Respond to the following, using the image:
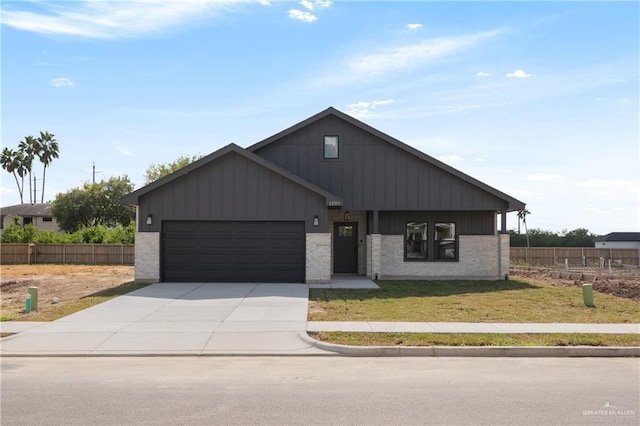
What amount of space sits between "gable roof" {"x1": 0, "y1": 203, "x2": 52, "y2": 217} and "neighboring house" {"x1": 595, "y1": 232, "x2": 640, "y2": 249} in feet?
196

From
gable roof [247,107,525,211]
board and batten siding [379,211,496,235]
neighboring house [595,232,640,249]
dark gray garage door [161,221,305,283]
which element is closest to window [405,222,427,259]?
board and batten siding [379,211,496,235]

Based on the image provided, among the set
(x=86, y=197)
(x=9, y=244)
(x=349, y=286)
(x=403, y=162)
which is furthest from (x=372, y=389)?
(x=86, y=197)

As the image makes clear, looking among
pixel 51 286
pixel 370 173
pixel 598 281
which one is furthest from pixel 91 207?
pixel 598 281

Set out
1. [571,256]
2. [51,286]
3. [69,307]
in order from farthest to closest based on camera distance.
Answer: [571,256] → [51,286] → [69,307]

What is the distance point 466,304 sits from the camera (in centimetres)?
1522

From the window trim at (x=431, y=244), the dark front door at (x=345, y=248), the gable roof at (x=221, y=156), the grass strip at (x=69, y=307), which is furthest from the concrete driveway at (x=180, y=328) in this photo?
the window trim at (x=431, y=244)

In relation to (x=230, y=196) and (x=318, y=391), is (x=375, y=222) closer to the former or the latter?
(x=230, y=196)

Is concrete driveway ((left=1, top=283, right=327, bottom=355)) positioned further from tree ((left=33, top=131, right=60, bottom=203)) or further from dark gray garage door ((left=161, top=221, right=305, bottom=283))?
tree ((left=33, top=131, right=60, bottom=203))

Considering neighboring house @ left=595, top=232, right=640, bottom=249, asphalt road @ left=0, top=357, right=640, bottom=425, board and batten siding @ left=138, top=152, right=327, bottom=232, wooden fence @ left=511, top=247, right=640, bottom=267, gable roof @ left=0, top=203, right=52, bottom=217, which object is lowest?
asphalt road @ left=0, top=357, right=640, bottom=425

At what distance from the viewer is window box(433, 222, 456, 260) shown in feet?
74.3

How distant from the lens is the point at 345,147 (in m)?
22.4

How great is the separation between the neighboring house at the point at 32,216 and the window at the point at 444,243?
51.7m

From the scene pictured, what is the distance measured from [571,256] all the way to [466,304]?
87.2 feet

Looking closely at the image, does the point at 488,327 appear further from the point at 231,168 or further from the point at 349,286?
the point at 231,168
